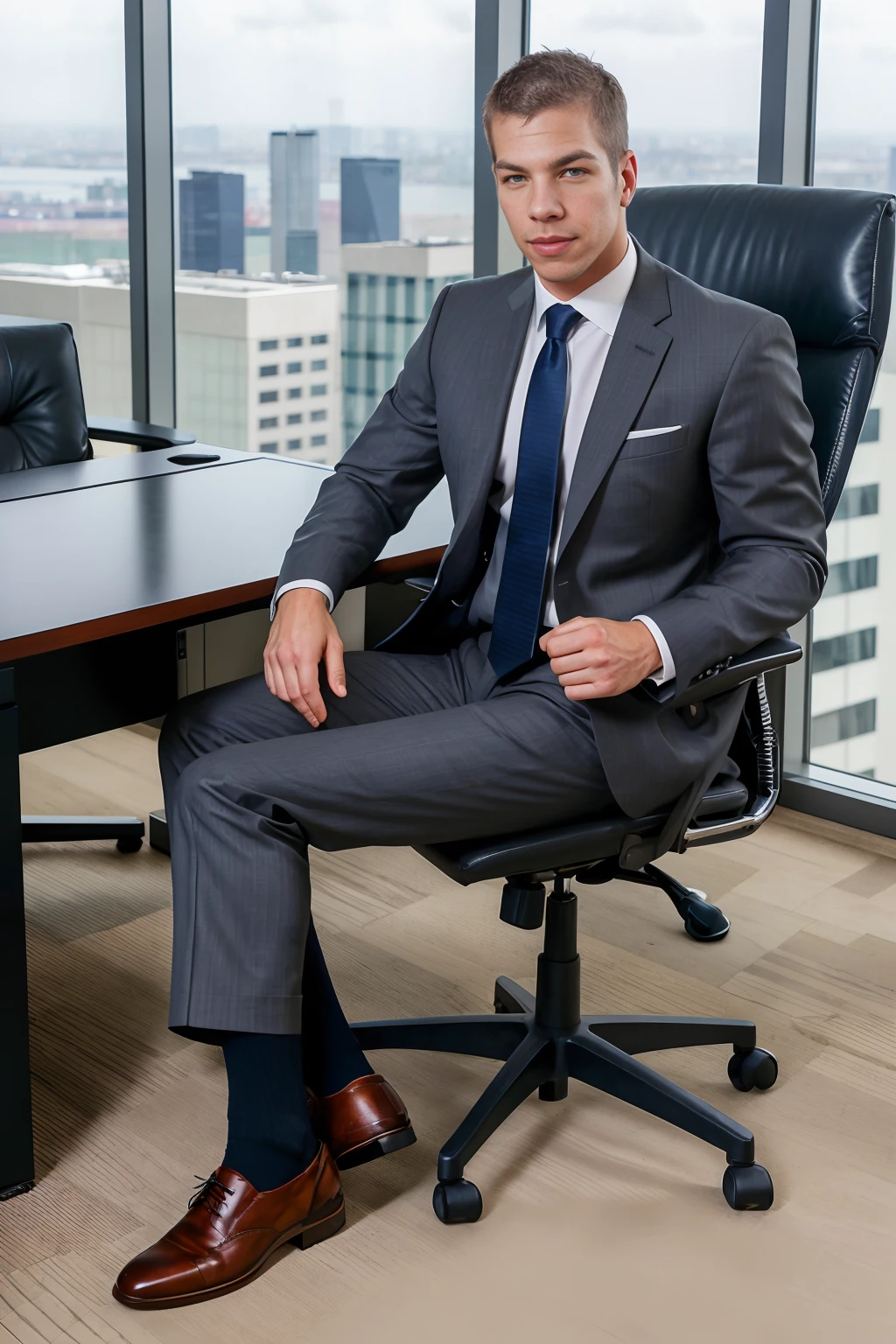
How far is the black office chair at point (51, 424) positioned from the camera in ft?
8.76

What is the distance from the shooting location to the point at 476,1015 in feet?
6.43

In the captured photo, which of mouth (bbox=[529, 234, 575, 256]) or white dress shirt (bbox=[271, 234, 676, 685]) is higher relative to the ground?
mouth (bbox=[529, 234, 575, 256])

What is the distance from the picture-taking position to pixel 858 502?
2.85 m

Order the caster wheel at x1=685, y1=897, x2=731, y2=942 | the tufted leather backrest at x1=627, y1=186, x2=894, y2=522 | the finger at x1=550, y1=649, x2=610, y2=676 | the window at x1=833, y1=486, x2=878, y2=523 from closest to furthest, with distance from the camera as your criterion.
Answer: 1. the finger at x1=550, y1=649, x2=610, y2=676
2. the tufted leather backrest at x1=627, y1=186, x2=894, y2=522
3. the caster wheel at x1=685, y1=897, x2=731, y2=942
4. the window at x1=833, y1=486, x2=878, y2=523

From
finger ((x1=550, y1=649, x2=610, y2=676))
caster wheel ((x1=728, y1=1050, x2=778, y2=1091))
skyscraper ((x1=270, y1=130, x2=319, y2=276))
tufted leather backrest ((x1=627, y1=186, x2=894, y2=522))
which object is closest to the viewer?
finger ((x1=550, y1=649, x2=610, y2=676))

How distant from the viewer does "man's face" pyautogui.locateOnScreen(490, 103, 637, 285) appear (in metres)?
1.65

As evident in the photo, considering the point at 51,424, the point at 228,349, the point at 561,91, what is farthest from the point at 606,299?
the point at 228,349

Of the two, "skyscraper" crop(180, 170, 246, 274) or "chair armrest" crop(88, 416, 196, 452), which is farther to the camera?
"skyscraper" crop(180, 170, 246, 274)

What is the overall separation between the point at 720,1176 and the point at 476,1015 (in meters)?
0.40

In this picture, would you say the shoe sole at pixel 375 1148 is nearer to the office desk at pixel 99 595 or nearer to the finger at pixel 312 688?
the office desk at pixel 99 595

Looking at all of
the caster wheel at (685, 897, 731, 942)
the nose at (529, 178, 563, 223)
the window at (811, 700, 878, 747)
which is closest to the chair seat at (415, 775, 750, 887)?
the nose at (529, 178, 563, 223)

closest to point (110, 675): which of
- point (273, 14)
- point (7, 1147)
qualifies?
point (7, 1147)

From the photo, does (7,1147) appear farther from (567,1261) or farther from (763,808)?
(763,808)

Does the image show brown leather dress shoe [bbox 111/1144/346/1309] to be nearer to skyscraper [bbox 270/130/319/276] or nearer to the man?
the man
